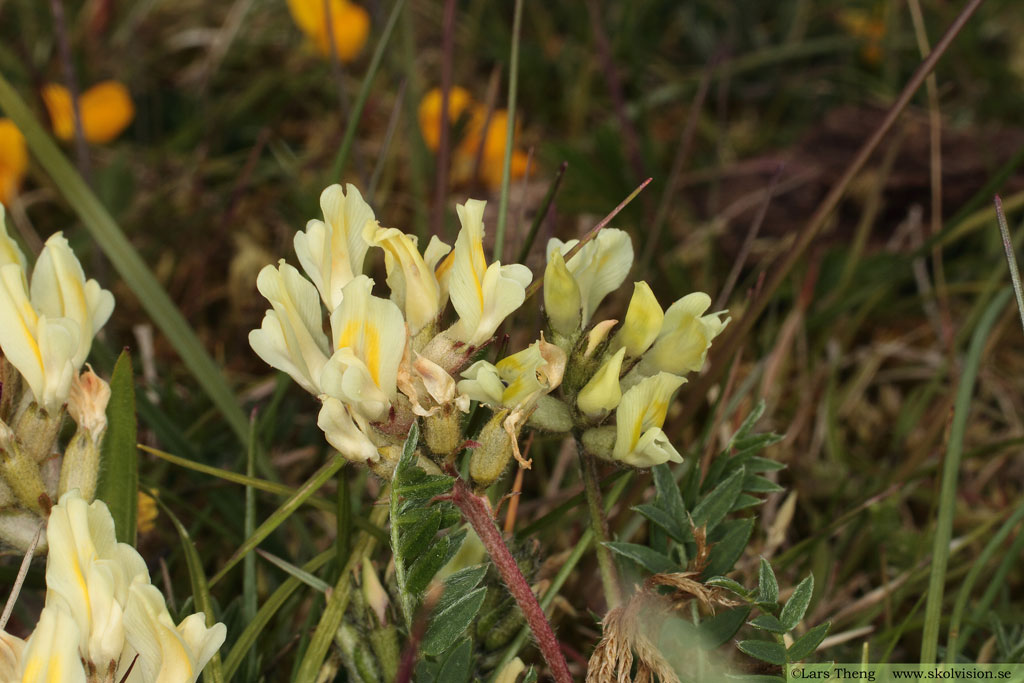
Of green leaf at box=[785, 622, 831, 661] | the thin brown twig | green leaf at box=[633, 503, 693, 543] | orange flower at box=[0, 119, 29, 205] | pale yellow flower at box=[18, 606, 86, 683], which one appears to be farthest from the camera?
orange flower at box=[0, 119, 29, 205]

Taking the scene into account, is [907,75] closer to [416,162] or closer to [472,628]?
[416,162]

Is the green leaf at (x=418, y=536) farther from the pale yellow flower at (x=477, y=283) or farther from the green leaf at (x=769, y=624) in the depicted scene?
the green leaf at (x=769, y=624)

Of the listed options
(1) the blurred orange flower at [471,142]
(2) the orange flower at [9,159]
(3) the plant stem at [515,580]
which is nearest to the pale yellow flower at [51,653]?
(3) the plant stem at [515,580]

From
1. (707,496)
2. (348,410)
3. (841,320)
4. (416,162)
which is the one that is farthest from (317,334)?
(841,320)

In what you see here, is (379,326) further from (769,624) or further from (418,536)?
(769,624)

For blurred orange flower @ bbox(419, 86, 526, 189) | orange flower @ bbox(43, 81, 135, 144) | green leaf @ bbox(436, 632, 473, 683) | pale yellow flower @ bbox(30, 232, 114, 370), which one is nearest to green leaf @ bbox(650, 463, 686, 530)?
green leaf @ bbox(436, 632, 473, 683)

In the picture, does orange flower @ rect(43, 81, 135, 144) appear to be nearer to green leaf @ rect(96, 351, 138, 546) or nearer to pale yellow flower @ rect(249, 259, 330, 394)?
green leaf @ rect(96, 351, 138, 546)
